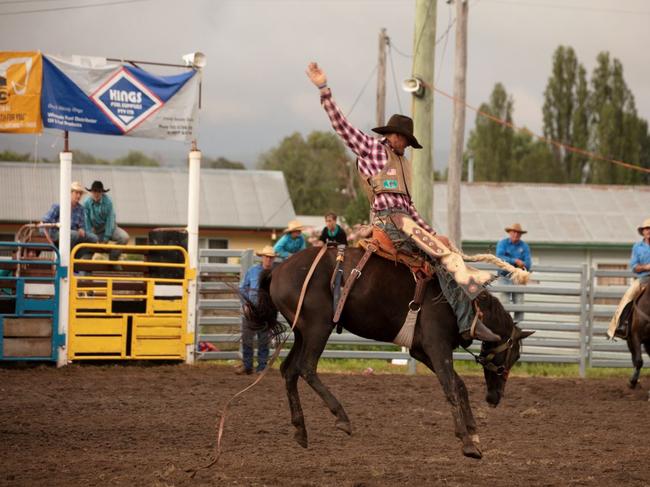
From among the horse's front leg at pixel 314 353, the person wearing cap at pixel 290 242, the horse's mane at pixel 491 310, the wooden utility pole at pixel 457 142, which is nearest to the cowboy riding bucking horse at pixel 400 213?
the horse's mane at pixel 491 310

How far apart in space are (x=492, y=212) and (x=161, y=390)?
797 inches

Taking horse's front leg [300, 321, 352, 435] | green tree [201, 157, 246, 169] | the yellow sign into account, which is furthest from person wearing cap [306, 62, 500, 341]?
green tree [201, 157, 246, 169]

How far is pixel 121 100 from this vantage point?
13.5 metres

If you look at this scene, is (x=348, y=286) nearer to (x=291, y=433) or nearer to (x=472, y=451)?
(x=472, y=451)

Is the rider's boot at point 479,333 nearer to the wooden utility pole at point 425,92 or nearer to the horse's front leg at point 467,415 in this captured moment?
the horse's front leg at point 467,415

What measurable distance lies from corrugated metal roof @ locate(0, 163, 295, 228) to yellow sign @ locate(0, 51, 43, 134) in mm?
23705

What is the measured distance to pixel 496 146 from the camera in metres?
67.1

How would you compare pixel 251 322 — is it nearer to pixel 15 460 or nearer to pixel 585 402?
pixel 15 460

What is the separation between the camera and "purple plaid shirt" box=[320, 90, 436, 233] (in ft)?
24.6

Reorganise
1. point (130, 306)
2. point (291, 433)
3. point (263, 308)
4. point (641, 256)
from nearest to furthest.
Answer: point (263, 308)
point (291, 433)
point (641, 256)
point (130, 306)

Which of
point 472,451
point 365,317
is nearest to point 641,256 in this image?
point 365,317

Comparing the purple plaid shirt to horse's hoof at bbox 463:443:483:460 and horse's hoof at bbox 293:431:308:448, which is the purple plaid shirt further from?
horse's hoof at bbox 293:431:308:448

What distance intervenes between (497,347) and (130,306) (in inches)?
283

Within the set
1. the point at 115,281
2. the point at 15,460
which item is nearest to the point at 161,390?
the point at 115,281
